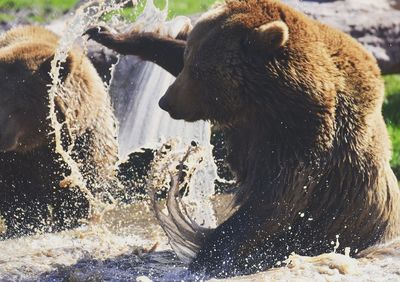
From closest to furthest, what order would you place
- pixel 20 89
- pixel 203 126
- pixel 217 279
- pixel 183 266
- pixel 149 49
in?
pixel 217 279 → pixel 183 266 → pixel 149 49 → pixel 20 89 → pixel 203 126

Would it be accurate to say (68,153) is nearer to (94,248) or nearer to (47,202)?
(47,202)

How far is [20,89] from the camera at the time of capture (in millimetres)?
6426

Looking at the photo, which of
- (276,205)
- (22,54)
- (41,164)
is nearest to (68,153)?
(41,164)

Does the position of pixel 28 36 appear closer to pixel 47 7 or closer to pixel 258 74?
Result: pixel 258 74

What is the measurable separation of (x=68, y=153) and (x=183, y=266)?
5.00ft

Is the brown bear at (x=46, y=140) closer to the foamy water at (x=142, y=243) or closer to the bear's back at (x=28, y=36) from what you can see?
the bear's back at (x=28, y=36)

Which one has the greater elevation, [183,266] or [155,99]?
[155,99]

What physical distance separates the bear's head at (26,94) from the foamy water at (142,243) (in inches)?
9.5

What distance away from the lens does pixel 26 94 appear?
21.1 ft

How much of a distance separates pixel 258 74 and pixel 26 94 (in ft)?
7.29

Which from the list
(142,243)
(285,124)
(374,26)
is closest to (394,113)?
(374,26)

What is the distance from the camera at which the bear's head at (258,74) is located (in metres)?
4.76

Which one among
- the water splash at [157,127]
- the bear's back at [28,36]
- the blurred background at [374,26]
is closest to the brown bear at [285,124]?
the water splash at [157,127]

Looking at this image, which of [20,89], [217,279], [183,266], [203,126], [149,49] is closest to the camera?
[217,279]
